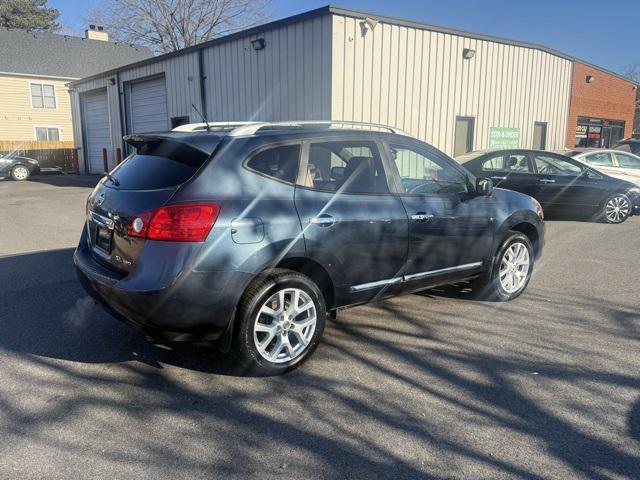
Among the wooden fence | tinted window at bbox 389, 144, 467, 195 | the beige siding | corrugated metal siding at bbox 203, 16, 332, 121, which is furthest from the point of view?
the beige siding

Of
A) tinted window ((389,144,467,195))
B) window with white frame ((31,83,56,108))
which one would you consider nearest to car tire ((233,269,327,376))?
tinted window ((389,144,467,195))

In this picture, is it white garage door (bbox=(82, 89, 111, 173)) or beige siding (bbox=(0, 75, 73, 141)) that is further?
beige siding (bbox=(0, 75, 73, 141))

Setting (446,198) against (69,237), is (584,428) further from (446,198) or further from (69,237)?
(69,237)

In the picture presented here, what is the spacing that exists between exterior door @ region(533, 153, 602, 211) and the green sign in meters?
5.09

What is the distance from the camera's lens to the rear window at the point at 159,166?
3.39 meters

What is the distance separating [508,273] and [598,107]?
1875cm

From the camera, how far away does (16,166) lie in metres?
22.7

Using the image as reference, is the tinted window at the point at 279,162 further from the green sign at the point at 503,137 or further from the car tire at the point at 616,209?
the green sign at the point at 503,137

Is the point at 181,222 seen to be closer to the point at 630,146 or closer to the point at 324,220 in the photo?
the point at 324,220

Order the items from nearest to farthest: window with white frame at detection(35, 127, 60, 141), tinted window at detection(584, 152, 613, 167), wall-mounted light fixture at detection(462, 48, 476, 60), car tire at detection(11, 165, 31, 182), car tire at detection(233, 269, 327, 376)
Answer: car tire at detection(233, 269, 327, 376) → tinted window at detection(584, 152, 613, 167) → wall-mounted light fixture at detection(462, 48, 476, 60) → car tire at detection(11, 165, 31, 182) → window with white frame at detection(35, 127, 60, 141)

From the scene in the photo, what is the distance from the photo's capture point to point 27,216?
1111 centimetres

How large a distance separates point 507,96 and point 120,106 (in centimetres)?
1433

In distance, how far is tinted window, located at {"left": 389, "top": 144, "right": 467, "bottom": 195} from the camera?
4.52 metres

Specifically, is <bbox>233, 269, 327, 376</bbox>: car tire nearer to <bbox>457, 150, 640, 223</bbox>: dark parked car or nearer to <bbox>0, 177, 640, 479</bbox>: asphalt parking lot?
<bbox>0, 177, 640, 479</bbox>: asphalt parking lot
